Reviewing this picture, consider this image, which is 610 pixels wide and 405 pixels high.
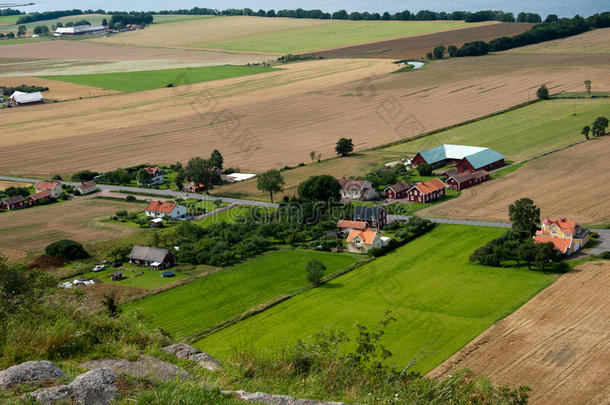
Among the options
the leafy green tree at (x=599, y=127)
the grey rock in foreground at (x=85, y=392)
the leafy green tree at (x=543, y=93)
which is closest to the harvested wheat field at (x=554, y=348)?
the grey rock in foreground at (x=85, y=392)

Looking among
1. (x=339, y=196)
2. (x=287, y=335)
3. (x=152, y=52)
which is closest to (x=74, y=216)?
(x=339, y=196)

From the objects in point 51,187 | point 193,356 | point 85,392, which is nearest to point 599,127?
point 51,187

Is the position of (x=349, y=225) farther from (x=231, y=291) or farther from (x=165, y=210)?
(x=165, y=210)

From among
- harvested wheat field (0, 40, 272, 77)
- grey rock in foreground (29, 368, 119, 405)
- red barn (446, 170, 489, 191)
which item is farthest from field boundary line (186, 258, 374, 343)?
harvested wheat field (0, 40, 272, 77)

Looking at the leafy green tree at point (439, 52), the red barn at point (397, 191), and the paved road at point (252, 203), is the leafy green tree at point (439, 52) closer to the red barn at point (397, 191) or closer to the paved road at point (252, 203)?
the red barn at point (397, 191)

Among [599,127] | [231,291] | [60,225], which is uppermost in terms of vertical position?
[599,127]

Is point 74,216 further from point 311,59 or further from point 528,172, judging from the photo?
point 311,59
